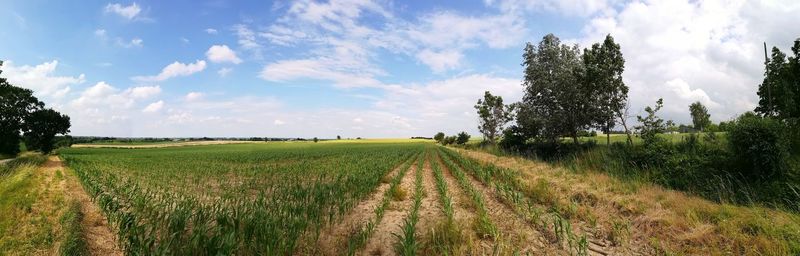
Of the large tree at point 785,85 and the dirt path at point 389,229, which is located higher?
the large tree at point 785,85

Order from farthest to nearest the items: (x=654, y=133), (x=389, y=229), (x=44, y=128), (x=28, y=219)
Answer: (x=44, y=128) → (x=654, y=133) → (x=28, y=219) → (x=389, y=229)

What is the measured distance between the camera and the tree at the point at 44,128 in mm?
44219

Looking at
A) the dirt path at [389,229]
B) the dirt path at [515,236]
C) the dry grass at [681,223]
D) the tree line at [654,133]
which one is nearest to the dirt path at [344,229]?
the dirt path at [389,229]

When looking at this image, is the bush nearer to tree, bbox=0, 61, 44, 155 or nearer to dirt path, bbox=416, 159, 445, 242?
dirt path, bbox=416, 159, 445, 242

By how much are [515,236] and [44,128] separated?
62328 millimetres

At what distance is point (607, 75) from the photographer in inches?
1004

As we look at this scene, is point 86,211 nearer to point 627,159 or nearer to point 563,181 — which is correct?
point 563,181

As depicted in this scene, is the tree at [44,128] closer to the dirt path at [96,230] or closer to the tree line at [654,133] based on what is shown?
the dirt path at [96,230]

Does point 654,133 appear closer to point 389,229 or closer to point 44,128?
point 389,229

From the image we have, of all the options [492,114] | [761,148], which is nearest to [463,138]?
[492,114]

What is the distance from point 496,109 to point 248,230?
7761 centimetres

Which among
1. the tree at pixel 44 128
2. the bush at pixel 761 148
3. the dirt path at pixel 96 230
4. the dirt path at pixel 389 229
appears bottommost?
the dirt path at pixel 96 230

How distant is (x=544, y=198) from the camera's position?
1212cm

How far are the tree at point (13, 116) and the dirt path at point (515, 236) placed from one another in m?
49.2
